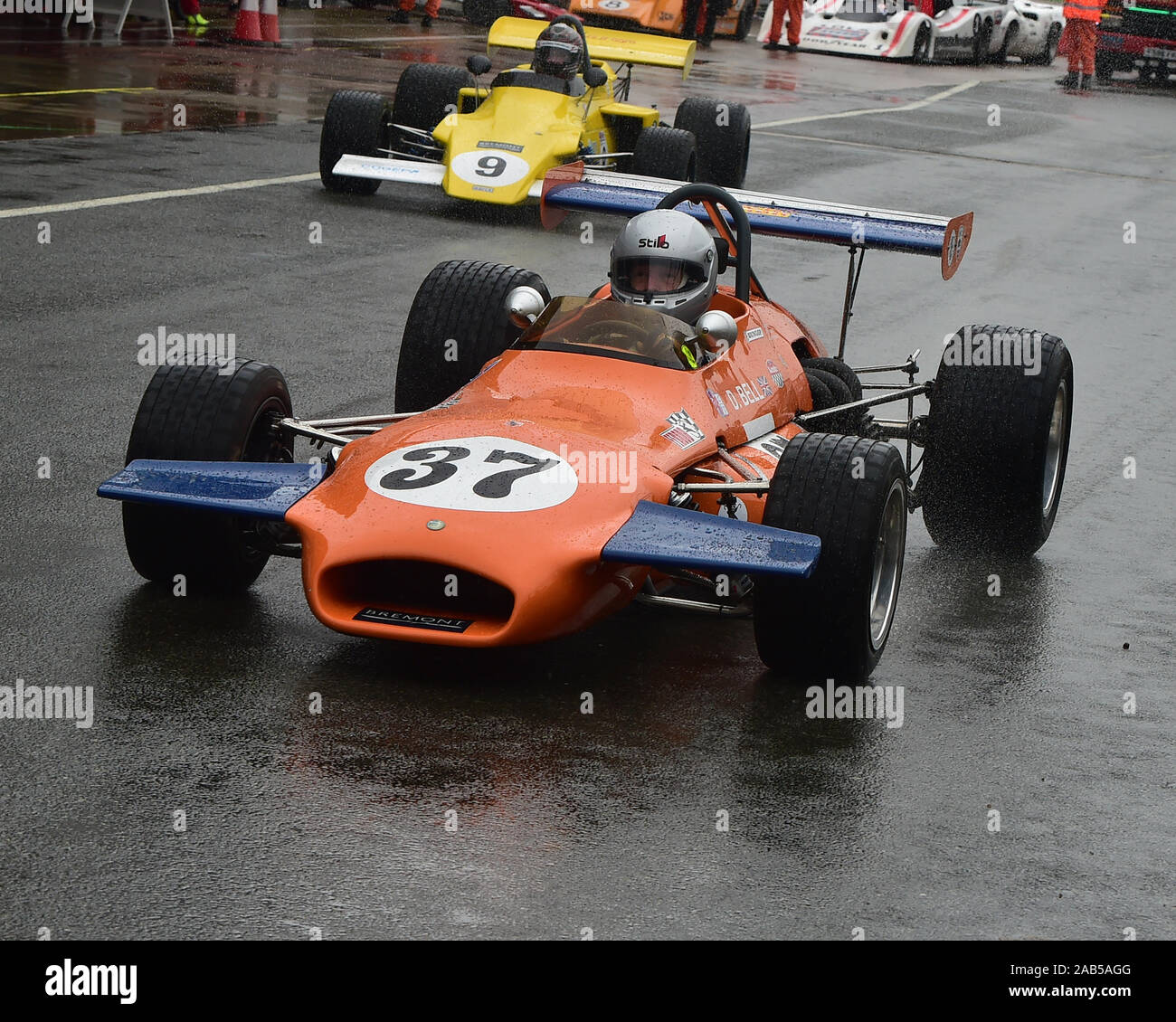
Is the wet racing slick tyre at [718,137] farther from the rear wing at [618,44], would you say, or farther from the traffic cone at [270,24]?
the traffic cone at [270,24]

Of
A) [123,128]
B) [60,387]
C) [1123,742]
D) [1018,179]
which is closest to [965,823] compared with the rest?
[1123,742]

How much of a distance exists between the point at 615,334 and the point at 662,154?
872cm

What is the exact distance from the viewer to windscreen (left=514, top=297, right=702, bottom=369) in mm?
6414

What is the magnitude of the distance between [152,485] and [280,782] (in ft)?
3.90

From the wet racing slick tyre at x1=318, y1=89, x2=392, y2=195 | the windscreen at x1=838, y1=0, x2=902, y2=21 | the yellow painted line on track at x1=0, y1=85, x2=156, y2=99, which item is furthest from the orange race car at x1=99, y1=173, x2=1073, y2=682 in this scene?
the windscreen at x1=838, y1=0, x2=902, y2=21

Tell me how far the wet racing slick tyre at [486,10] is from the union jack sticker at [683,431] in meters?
27.2

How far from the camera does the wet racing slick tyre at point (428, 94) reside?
51.9ft

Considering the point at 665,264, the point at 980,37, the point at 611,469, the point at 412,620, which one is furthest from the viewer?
the point at 980,37

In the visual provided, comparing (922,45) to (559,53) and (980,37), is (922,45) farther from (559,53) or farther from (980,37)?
(559,53)

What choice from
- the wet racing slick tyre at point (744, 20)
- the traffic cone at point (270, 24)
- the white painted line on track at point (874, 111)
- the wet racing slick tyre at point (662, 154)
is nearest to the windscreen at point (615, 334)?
the wet racing slick tyre at point (662, 154)

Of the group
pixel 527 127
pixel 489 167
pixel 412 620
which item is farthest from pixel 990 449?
pixel 527 127

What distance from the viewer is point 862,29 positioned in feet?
113

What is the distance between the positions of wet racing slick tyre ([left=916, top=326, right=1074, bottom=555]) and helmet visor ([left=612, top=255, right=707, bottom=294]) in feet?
3.59

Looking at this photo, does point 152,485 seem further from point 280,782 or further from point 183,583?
point 280,782
